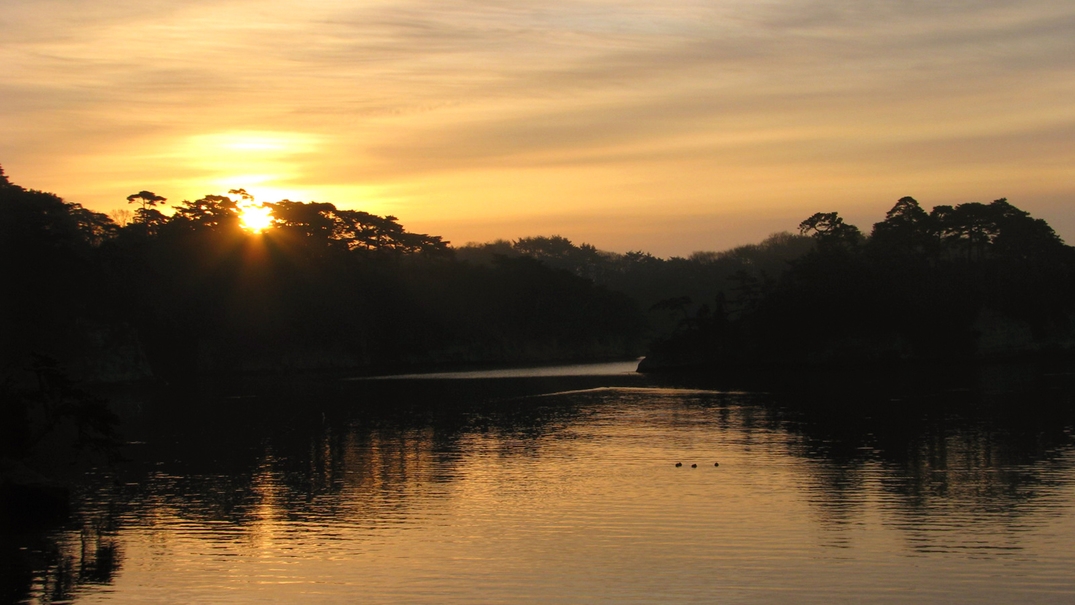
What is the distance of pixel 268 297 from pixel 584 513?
97.9 metres

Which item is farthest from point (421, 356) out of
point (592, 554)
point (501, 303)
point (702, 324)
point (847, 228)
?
point (592, 554)

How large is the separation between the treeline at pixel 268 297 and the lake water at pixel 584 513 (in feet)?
109

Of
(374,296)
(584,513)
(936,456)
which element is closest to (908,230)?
(374,296)

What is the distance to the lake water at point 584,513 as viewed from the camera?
16188mm

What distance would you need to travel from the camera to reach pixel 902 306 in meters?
94.6

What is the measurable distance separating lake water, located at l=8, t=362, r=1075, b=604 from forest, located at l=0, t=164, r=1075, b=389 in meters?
39.9

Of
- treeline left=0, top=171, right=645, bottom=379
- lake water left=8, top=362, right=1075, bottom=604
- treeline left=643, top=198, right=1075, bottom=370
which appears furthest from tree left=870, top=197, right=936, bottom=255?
lake water left=8, top=362, right=1075, bottom=604

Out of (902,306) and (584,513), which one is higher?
(902,306)

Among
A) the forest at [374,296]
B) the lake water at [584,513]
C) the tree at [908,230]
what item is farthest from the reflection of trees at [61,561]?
the tree at [908,230]

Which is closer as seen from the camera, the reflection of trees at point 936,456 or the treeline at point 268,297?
the reflection of trees at point 936,456

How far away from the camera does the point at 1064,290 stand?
10075cm

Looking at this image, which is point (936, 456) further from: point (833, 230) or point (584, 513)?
point (833, 230)

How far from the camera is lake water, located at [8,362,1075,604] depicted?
53.1 feet

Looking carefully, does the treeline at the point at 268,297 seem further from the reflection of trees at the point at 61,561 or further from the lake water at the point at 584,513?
the reflection of trees at the point at 61,561
